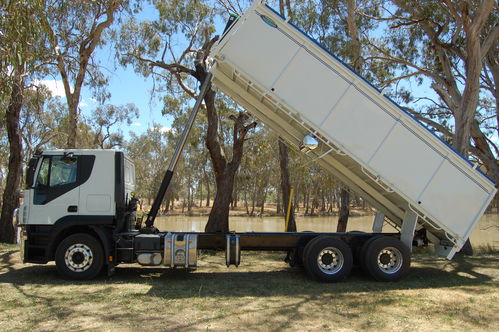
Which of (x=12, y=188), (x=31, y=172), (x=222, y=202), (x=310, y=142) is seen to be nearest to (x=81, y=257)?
(x=31, y=172)

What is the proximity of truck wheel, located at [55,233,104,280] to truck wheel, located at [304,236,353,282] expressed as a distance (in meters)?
3.94

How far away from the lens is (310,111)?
25.7 ft

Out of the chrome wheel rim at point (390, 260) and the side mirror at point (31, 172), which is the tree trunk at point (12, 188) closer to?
the side mirror at point (31, 172)

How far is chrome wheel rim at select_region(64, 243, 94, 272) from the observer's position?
8.12 metres

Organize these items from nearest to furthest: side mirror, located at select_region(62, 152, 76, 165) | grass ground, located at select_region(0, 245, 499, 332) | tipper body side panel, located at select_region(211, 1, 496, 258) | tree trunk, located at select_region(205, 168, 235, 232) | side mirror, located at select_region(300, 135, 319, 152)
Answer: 1. grass ground, located at select_region(0, 245, 499, 332)
2. tipper body side panel, located at select_region(211, 1, 496, 258)
3. side mirror, located at select_region(300, 135, 319, 152)
4. side mirror, located at select_region(62, 152, 76, 165)
5. tree trunk, located at select_region(205, 168, 235, 232)

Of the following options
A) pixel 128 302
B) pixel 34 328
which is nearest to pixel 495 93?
pixel 128 302

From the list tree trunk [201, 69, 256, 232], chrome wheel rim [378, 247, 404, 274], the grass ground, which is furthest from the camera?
tree trunk [201, 69, 256, 232]

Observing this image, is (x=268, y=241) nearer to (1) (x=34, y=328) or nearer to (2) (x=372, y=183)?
(2) (x=372, y=183)

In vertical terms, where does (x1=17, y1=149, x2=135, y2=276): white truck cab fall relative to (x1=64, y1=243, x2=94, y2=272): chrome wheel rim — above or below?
above

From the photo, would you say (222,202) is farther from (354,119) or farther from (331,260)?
(354,119)

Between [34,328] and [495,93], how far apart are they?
752 inches

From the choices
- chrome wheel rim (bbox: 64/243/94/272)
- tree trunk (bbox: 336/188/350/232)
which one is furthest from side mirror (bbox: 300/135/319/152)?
tree trunk (bbox: 336/188/350/232)

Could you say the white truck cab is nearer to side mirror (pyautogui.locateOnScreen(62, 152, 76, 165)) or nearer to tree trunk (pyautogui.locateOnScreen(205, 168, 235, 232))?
side mirror (pyautogui.locateOnScreen(62, 152, 76, 165))

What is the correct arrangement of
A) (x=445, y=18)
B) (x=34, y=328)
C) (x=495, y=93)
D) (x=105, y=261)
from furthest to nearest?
(x=495, y=93) → (x=445, y=18) → (x=105, y=261) → (x=34, y=328)
